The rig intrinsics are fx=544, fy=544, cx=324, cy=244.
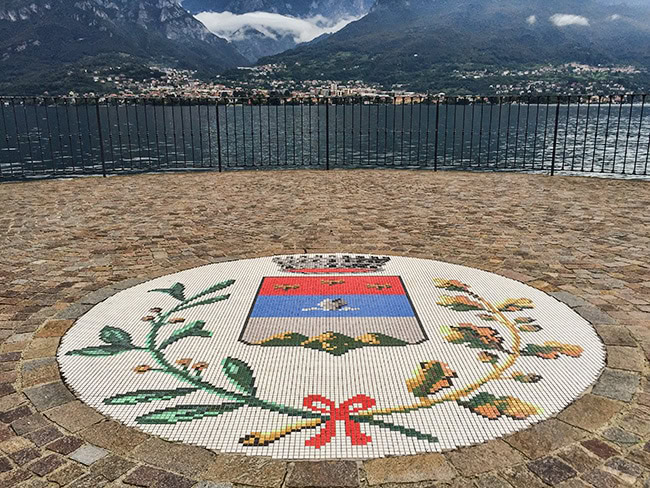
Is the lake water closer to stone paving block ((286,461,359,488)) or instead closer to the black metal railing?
the black metal railing

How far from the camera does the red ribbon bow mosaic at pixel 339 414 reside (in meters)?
2.94

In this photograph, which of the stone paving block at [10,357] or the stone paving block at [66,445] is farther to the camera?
the stone paving block at [10,357]

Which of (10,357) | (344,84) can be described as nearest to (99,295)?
(10,357)

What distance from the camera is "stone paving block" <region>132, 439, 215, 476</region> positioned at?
2.78 metres

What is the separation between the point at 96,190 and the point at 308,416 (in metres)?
10.3

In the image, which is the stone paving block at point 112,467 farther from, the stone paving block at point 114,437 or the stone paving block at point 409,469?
the stone paving block at point 409,469

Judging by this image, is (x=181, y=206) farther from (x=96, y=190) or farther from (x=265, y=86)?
(x=265, y=86)

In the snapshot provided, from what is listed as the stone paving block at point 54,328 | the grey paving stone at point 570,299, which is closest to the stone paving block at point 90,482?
the stone paving block at point 54,328

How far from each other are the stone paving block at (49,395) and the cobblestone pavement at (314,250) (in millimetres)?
12

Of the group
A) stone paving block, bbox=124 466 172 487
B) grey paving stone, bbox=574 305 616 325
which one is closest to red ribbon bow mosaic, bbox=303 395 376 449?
stone paving block, bbox=124 466 172 487

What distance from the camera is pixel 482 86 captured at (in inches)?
4299

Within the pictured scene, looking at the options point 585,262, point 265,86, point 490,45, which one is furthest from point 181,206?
point 490,45

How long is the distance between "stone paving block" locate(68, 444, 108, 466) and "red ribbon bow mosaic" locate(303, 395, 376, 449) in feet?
3.60

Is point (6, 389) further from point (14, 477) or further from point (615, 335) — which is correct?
point (615, 335)
